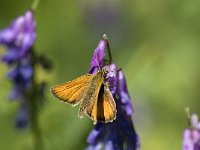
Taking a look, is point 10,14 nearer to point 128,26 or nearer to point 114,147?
point 128,26

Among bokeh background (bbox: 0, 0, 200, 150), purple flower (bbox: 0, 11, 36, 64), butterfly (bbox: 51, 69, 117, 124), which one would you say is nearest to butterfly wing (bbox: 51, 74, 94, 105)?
butterfly (bbox: 51, 69, 117, 124)

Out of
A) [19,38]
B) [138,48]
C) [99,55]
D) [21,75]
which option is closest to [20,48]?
[19,38]

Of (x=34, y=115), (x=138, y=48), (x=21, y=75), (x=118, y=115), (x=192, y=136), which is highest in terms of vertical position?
(x=138, y=48)

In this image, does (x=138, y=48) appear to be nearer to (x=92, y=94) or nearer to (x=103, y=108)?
(x=92, y=94)


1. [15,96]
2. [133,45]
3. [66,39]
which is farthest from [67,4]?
[15,96]

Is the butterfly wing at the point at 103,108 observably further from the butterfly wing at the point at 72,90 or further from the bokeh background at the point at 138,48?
the bokeh background at the point at 138,48

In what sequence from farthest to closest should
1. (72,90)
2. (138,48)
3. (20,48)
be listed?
(138,48) → (20,48) → (72,90)
